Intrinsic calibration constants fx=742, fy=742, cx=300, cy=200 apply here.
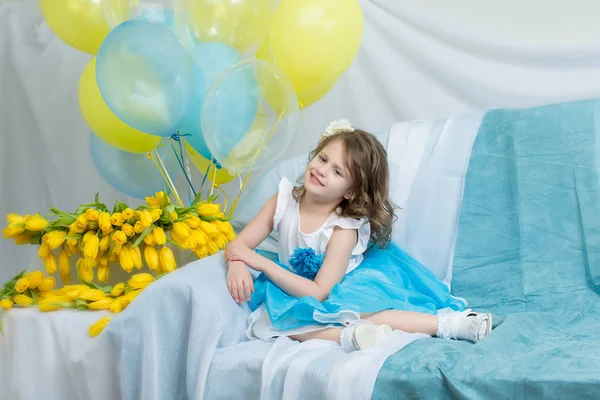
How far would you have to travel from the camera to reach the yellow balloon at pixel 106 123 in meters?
2.19

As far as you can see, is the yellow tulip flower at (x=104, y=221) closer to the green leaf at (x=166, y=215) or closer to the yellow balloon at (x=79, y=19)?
the green leaf at (x=166, y=215)

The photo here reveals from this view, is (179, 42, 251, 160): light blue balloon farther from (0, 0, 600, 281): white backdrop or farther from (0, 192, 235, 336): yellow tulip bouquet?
(0, 0, 600, 281): white backdrop

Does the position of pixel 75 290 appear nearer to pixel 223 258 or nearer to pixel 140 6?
pixel 223 258

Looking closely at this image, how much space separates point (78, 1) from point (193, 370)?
1190 mm

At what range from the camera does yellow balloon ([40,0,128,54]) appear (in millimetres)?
2143

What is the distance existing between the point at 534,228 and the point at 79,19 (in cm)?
140

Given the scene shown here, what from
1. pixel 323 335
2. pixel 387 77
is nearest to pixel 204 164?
pixel 387 77

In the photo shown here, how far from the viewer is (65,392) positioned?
1654mm

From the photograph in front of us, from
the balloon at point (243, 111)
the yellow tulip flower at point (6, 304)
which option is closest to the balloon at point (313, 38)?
the balloon at point (243, 111)

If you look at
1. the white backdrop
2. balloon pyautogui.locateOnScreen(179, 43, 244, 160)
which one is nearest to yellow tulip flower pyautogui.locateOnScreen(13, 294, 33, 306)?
balloon pyautogui.locateOnScreen(179, 43, 244, 160)

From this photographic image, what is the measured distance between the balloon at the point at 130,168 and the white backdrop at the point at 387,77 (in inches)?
21.5

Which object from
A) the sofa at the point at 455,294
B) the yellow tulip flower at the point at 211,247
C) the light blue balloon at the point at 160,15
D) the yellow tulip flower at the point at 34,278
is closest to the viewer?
the sofa at the point at 455,294

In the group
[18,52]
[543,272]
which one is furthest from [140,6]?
[543,272]

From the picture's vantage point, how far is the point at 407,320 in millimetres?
1633
